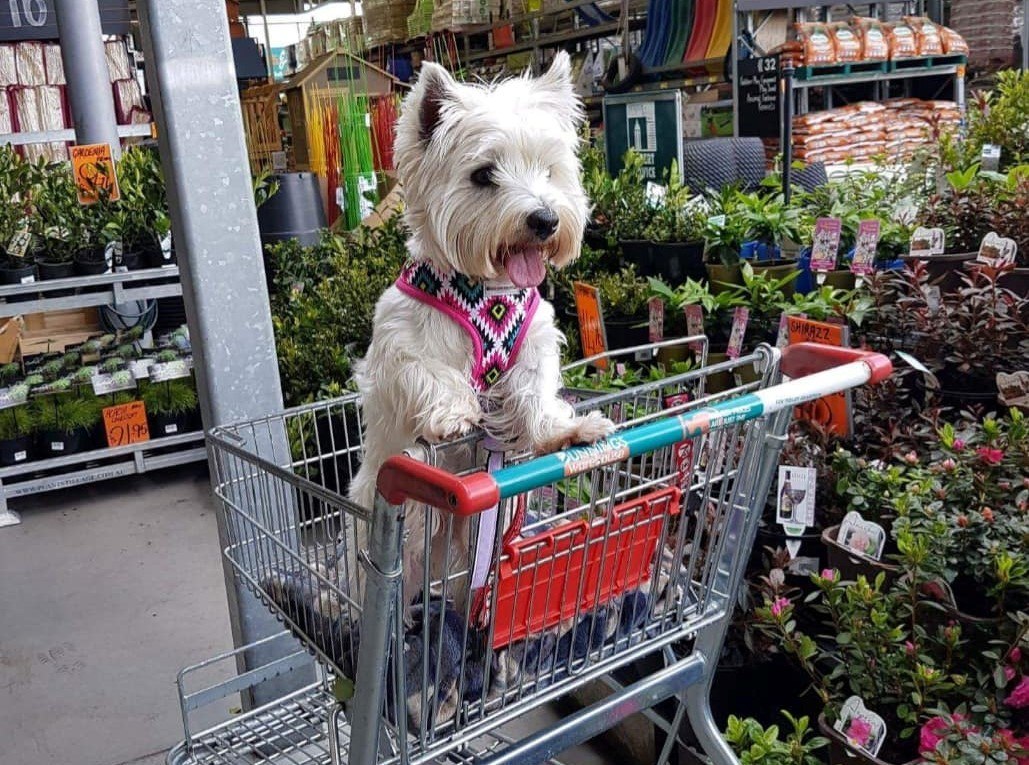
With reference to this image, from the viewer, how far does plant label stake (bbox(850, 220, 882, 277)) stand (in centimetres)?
250

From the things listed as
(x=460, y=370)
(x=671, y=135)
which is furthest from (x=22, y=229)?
(x=460, y=370)

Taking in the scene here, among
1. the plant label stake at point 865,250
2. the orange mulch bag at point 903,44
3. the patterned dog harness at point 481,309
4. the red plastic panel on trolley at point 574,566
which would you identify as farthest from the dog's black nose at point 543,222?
the orange mulch bag at point 903,44

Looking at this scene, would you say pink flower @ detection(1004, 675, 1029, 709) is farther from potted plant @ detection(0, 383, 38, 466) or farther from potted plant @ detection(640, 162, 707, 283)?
potted plant @ detection(0, 383, 38, 466)

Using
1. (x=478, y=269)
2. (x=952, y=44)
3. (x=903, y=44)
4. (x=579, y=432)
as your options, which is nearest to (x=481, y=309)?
(x=478, y=269)

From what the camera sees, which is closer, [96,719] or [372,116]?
[96,719]

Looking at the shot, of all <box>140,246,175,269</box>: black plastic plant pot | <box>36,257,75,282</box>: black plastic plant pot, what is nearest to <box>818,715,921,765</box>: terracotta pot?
<box>140,246,175,269</box>: black plastic plant pot

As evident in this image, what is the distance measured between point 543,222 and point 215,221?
2.69 ft

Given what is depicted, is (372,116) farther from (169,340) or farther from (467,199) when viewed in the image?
(467,199)

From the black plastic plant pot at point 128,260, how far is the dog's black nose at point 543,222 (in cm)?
309

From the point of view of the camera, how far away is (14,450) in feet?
13.1

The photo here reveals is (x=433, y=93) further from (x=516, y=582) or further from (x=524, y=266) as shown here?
(x=516, y=582)

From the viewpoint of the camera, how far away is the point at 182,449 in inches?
174

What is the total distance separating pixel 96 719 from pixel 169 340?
216 cm

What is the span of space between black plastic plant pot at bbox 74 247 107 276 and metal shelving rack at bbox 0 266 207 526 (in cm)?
4
